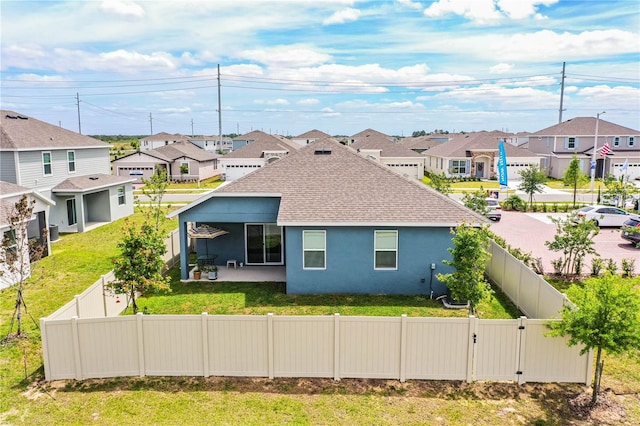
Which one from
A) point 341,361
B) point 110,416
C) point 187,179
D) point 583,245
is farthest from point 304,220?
point 187,179

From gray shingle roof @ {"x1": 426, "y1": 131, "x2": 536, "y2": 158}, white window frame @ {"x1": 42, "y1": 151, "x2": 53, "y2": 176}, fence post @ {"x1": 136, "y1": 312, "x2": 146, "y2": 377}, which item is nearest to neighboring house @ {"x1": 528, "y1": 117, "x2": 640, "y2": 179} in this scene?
gray shingle roof @ {"x1": 426, "y1": 131, "x2": 536, "y2": 158}

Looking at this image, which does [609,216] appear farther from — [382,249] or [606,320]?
[606,320]

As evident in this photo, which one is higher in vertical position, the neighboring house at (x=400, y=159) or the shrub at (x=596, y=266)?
the neighboring house at (x=400, y=159)

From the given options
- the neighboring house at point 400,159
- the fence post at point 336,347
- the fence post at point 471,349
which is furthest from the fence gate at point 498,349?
the neighboring house at point 400,159

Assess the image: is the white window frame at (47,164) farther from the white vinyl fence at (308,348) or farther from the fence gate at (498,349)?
the fence gate at (498,349)

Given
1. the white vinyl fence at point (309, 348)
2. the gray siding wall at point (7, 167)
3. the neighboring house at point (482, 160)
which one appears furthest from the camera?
the neighboring house at point (482, 160)

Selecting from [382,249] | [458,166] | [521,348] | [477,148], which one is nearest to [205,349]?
[521,348]
